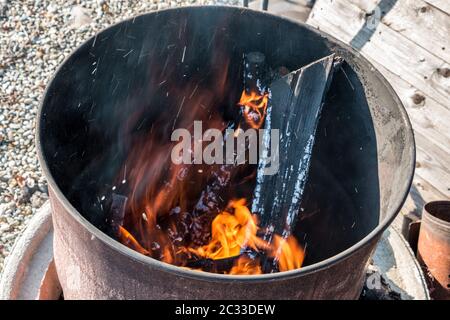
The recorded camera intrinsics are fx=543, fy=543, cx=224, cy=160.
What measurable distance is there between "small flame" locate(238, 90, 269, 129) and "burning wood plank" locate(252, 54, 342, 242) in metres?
0.14

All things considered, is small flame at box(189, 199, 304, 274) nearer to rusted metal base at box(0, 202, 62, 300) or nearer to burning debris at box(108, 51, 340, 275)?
burning debris at box(108, 51, 340, 275)

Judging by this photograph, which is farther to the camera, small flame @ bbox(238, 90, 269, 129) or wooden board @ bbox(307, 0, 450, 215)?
wooden board @ bbox(307, 0, 450, 215)

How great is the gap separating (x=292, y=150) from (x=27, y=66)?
2.53 meters

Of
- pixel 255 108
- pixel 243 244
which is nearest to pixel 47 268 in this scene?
pixel 243 244

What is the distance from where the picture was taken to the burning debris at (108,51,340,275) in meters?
2.30

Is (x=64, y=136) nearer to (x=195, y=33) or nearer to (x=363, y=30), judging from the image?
(x=195, y=33)

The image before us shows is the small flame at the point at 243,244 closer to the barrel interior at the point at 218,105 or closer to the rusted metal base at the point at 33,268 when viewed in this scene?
the barrel interior at the point at 218,105

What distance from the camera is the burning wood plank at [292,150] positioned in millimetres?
2338

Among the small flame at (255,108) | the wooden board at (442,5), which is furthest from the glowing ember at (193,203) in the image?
the wooden board at (442,5)

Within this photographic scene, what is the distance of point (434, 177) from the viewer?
10.5 feet

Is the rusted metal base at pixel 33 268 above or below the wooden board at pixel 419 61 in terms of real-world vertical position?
below

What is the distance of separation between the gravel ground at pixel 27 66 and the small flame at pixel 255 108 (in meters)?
1.46

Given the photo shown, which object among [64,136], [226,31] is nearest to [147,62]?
[226,31]

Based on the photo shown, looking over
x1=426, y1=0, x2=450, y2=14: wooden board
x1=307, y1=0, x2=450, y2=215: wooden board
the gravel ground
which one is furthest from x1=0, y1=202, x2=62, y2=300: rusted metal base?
x1=426, y1=0, x2=450, y2=14: wooden board
